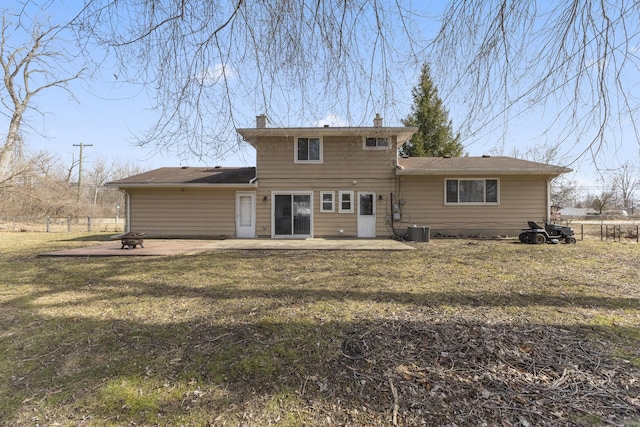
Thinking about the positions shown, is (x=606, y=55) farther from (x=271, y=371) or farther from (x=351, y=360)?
(x=271, y=371)

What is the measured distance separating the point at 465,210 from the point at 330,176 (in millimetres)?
5859

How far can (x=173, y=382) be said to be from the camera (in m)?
2.54

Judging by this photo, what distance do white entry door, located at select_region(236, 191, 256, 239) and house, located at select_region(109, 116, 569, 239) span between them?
4 centimetres

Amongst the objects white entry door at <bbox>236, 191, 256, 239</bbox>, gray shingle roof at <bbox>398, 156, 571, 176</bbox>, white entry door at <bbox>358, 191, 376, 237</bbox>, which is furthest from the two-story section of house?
gray shingle roof at <bbox>398, 156, 571, 176</bbox>

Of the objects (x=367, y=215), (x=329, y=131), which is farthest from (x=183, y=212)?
(x=367, y=215)

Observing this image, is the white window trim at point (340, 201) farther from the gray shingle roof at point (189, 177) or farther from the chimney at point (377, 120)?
the chimney at point (377, 120)

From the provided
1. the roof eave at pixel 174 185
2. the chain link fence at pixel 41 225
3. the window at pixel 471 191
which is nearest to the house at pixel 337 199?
the window at pixel 471 191

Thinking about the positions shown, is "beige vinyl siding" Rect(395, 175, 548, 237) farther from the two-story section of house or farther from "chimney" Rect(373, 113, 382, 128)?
"chimney" Rect(373, 113, 382, 128)

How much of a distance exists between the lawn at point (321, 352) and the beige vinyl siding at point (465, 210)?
25.4 ft

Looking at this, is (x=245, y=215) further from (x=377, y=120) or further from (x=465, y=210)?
(x=377, y=120)

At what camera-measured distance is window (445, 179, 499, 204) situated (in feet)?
43.2

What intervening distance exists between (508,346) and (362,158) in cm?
1063

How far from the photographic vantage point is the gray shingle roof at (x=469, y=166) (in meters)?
12.4

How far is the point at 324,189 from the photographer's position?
43.1 feet
